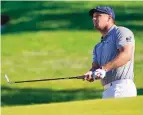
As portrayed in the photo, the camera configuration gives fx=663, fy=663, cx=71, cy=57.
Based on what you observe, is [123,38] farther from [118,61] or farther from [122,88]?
[122,88]

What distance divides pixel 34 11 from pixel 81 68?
7432mm

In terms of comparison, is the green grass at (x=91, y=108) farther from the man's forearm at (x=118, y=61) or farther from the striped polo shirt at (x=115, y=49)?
the striped polo shirt at (x=115, y=49)

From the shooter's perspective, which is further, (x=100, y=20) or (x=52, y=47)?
(x=52, y=47)

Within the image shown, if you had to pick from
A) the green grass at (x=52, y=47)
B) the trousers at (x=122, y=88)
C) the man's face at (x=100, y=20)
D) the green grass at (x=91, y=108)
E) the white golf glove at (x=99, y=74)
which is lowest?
the green grass at (x=52, y=47)

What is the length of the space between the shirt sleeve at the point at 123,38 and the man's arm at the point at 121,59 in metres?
0.04

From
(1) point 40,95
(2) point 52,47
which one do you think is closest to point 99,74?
(1) point 40,95

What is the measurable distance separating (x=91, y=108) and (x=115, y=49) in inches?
64.7

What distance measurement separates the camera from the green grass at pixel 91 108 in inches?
187

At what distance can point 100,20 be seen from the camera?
661 cm

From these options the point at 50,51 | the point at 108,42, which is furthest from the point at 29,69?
the point at 108,42

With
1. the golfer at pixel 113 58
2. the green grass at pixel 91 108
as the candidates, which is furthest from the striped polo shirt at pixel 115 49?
the green grass at pixel 91 108

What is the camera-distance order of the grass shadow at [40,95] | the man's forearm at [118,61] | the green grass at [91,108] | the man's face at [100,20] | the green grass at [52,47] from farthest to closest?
the green grass at [52,47] < the grass shadow at [40,95] < the man's face at [100,20] < the man's forearm at [118,61] < the green grass at [91,108]

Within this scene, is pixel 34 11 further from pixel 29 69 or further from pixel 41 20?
pixel 29 69

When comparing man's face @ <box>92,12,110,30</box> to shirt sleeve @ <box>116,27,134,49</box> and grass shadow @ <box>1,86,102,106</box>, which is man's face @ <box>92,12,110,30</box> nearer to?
shirt sleeve @ <box>116,27,134,49</box>
